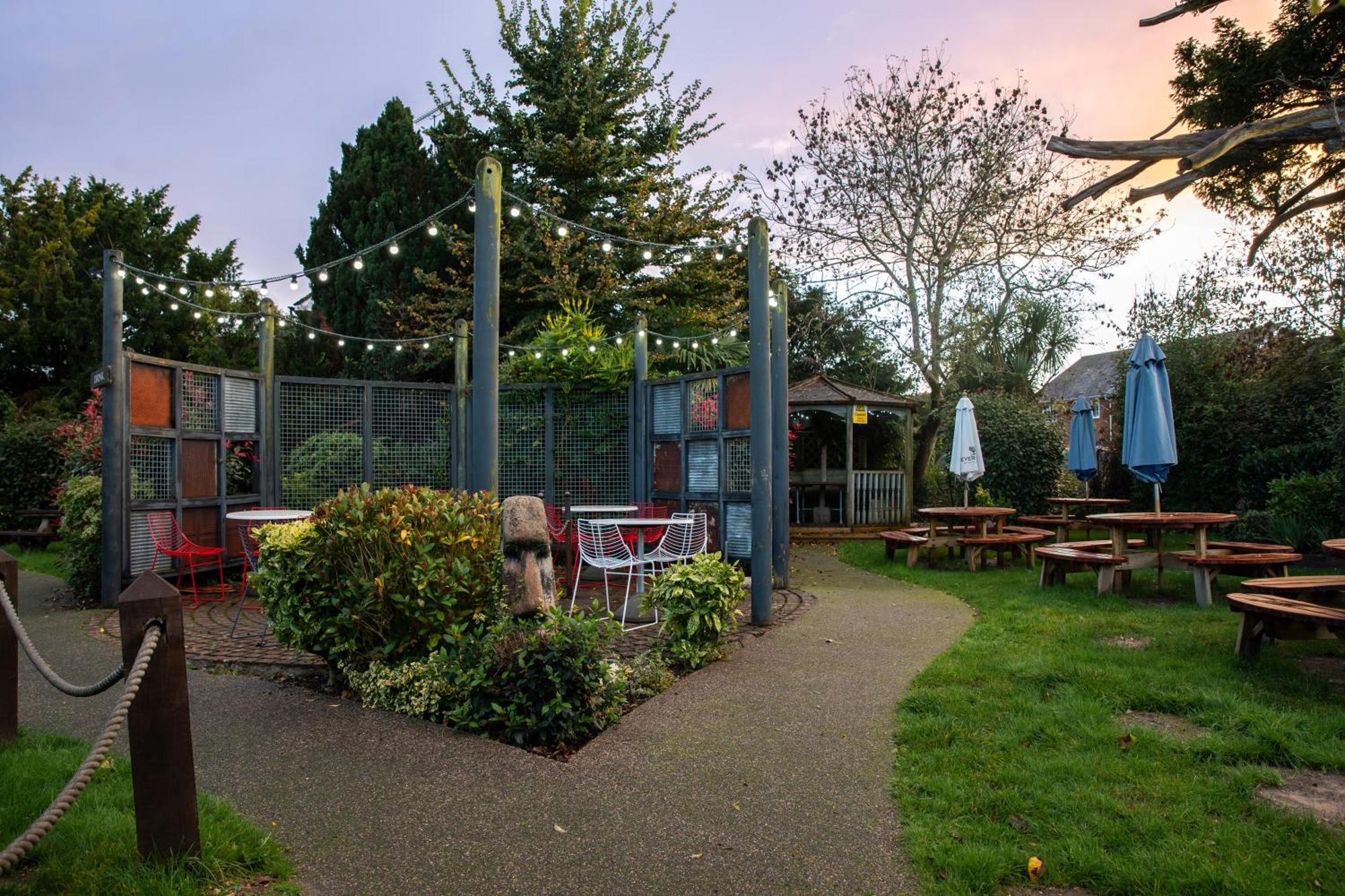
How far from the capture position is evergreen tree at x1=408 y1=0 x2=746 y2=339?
15.5m

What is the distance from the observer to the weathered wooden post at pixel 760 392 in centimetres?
643

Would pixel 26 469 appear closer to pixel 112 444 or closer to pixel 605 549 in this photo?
pixel 112 444

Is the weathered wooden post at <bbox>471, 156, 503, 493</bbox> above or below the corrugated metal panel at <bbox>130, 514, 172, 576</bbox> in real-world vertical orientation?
above

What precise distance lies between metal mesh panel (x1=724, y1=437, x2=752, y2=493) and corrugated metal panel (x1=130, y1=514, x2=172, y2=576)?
5.82 metres

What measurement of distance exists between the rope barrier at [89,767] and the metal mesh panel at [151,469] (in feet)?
→ 20.7

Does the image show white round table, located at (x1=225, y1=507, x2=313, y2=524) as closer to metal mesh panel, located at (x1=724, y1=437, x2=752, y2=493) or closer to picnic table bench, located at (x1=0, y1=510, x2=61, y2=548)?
metal mesh panel, located at (x1=724, y1=437, x2=752, y2=493)

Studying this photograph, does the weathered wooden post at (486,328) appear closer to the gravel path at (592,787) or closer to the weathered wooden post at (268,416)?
the gravel path at (592,787)

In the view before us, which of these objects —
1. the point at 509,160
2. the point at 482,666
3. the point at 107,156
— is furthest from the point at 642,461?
the point at 107,156

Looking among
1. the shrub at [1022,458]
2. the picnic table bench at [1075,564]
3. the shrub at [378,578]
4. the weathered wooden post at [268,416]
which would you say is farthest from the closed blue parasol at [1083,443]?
the weathered wooden post at [268,416]

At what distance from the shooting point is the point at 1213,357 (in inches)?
520

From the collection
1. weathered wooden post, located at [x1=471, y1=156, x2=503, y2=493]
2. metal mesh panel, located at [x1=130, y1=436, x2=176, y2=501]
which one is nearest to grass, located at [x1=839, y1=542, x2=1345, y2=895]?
weathered wooden post, located at [x1=471, y1=156, x2=503, y2=493]

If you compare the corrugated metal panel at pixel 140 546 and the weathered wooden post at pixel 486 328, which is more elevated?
the weathered wooden post at pixel 486 328

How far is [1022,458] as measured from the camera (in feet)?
43.8

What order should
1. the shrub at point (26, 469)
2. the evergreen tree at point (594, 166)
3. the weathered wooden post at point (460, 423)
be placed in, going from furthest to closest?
the evergreen tree at point (594, 166)
the shrub at point (26, 469)
the weathered wooden post at point (460, 423)
